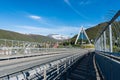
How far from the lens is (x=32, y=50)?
1863 inches

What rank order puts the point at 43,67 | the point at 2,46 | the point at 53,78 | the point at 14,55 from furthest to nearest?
the point at 14,55 < the point at 2,46 < the point at 53,78 < the point at 43,67

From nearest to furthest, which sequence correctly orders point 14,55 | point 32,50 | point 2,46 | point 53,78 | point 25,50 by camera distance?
point 53,78
point 2,46
point 14,55
point 25,50
point 32,50

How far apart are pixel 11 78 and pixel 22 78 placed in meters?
0.79

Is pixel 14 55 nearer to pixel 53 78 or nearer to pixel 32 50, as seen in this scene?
pixel 32 50

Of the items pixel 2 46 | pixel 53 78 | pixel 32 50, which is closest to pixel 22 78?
pixel 53 78

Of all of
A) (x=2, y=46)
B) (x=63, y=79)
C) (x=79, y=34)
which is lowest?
(x=63, y=79)

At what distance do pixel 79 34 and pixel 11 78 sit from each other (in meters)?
179

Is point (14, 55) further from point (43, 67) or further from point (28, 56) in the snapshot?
point (43, 67)

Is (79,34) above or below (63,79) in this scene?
above

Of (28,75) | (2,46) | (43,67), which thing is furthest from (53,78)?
(2,46)

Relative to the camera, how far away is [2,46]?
32.5m

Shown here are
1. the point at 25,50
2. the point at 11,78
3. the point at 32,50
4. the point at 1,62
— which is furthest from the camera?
the point at 32,50

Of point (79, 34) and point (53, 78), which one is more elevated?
point (79, 34)

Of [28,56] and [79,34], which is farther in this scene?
[79,34]
